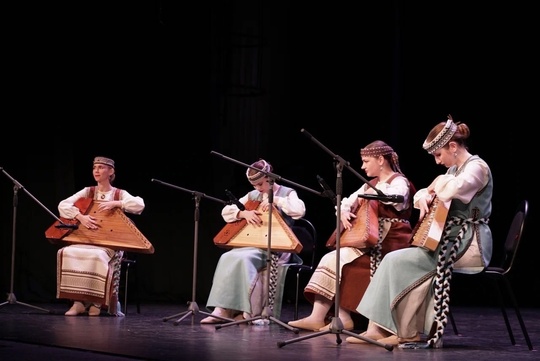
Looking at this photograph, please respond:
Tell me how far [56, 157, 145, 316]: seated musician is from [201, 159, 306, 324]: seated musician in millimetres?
766

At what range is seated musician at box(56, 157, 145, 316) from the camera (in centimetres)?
654

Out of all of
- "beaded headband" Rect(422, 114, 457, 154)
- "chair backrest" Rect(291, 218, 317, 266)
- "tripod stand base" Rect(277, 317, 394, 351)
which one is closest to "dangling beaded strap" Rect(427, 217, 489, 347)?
"tripod stand base" Rect(277, 317, 394, 351)

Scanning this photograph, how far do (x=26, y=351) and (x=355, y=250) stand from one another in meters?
2.05

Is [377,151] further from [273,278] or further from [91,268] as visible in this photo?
[91,268]

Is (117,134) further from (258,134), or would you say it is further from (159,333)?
(159,333)

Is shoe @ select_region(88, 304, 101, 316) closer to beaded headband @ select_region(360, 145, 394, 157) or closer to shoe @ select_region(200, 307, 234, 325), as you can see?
shoe @ select_region(200, 307, 234, 325)

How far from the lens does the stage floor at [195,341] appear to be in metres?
4.32

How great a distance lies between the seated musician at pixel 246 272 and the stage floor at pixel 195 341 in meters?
0.17

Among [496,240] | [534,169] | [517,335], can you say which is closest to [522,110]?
[534,169]

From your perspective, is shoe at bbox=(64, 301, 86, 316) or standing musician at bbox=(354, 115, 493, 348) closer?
standing musician at bbox=(354, 115, 493, 348)

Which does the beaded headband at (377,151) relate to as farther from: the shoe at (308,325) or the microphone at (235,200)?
the shoe at (308,325)

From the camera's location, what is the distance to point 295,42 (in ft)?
26.9

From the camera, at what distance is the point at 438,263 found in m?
4.79

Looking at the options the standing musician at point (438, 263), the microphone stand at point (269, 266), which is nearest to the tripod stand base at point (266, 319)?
the microphone stand at point (269, 266)
